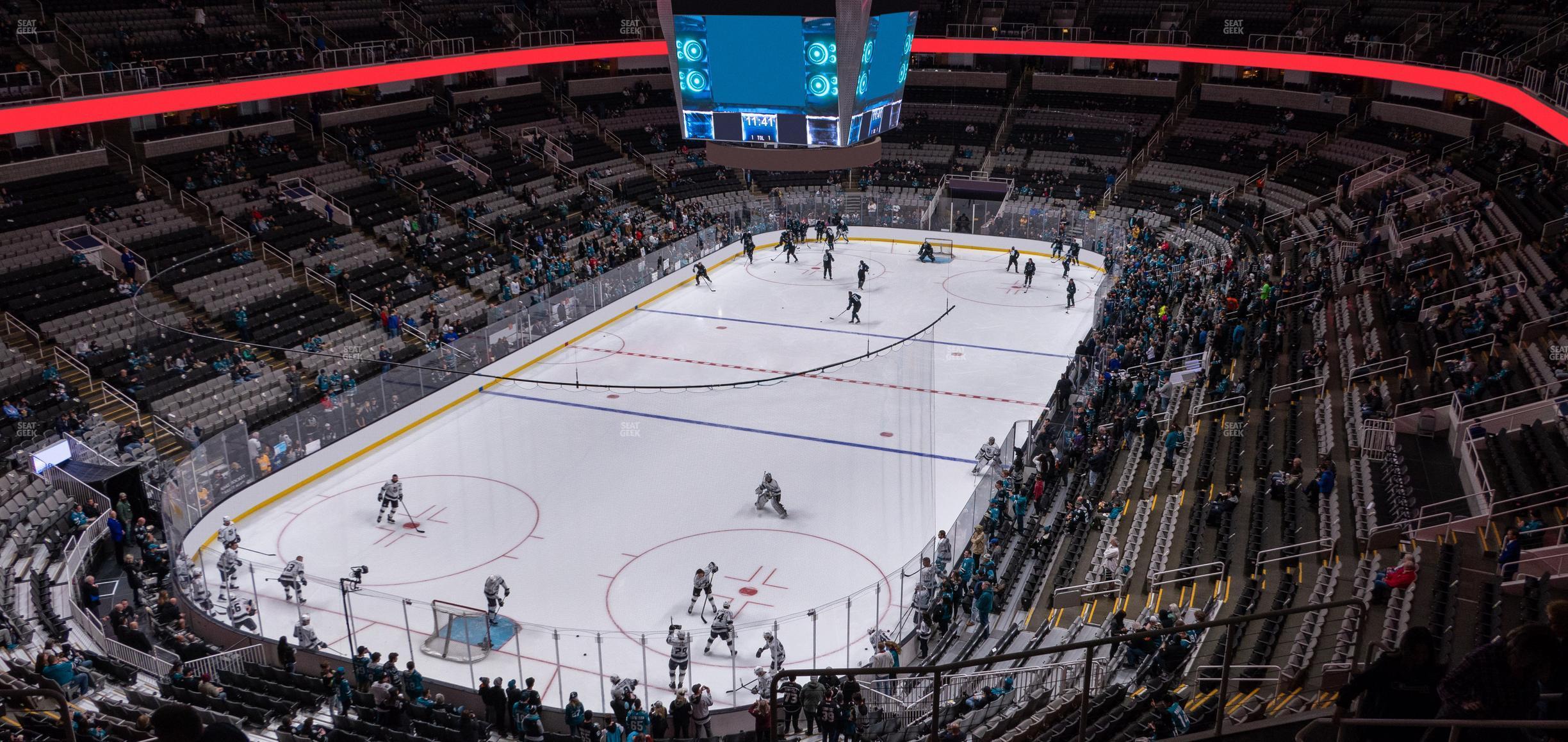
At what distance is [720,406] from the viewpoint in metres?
23.3

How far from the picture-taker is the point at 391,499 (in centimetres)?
1914

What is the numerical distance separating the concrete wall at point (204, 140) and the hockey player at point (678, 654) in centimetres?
2366

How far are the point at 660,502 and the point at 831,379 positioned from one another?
4.77m

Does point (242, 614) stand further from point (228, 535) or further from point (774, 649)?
point (774, 649)

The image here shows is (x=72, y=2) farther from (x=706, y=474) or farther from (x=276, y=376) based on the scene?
(x=706, y=474)

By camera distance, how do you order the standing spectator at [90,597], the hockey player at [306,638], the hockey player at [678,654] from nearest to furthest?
the hockey player at [678,654], the hockey player at [306,638], the standing spectator at [90,597]

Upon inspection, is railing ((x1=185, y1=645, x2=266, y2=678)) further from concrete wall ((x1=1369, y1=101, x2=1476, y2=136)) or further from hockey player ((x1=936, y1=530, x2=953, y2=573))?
concrete wall ((x1=1369, y1=101, x2=1476, y2=136))

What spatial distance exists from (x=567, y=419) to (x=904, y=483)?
764cm

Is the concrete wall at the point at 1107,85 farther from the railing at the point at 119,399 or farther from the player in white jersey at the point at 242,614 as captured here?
the player in white jersey at the point at 242,614

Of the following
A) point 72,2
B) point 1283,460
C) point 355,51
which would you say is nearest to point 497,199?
point 355,51

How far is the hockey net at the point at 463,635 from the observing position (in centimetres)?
1478

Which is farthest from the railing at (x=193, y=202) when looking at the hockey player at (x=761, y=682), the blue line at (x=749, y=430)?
the hockey player at (x=761, y=682)

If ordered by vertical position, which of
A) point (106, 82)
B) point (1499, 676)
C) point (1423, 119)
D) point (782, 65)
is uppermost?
point (106, 82)

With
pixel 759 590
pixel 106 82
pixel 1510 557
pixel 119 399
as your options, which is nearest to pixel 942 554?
pixel 759 590
